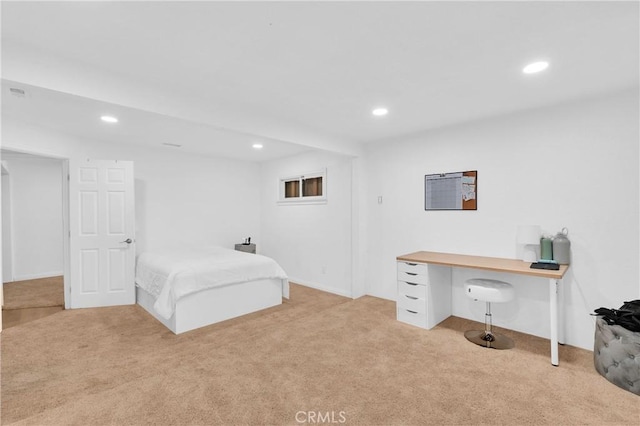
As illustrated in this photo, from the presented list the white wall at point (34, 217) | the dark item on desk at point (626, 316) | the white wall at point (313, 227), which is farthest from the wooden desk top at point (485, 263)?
the white wall at point (34, 217)

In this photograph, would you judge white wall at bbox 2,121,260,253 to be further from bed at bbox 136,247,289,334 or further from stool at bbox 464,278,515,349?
stool at bbox 464,278,515,349

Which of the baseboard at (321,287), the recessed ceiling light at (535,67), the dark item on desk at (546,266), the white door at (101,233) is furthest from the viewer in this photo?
the baseboard at (321,287)

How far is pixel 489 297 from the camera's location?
285cm

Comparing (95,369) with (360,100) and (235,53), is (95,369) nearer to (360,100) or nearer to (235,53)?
(235,53)

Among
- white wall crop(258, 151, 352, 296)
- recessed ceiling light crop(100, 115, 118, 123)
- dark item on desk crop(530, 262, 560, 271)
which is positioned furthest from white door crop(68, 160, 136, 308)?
dark item on desk crop(530, 262, 560, 271)

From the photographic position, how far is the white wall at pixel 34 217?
557 centimetres

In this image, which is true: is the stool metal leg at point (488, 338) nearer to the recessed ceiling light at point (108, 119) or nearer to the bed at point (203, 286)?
the bed at point (203, 286)

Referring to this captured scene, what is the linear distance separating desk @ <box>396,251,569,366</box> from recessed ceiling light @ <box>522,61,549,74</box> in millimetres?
1626

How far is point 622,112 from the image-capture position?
105 inches

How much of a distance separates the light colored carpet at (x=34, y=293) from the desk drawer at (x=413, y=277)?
4688 mm

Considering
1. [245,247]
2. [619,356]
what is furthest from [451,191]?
[245,247]

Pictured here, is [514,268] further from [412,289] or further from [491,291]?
[412,289]

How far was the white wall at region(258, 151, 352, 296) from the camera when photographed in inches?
188

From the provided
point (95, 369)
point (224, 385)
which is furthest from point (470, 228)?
point (95, 369)
